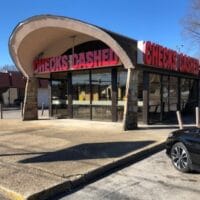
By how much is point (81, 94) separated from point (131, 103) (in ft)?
15.9

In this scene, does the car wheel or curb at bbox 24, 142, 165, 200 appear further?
the car wheel

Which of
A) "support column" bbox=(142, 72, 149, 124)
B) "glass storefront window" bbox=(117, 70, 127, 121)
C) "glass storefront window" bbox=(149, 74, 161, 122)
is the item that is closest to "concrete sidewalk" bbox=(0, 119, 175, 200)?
"support column" bbox=(142, 72, 149, 124)

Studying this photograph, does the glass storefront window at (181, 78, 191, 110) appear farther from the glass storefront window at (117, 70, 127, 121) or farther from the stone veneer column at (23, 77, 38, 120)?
the stone veneer column at (23, 77, 38, 120)

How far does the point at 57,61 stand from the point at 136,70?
5025 mm

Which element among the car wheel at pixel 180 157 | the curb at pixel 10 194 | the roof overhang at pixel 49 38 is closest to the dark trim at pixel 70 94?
the roof overhang at pixel 49 38

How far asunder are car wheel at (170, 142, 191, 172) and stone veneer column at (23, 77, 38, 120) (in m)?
12.2

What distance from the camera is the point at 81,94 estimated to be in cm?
1905

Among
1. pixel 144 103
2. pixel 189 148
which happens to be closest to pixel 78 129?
pixel 144 103

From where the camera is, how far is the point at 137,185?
23.3 feet

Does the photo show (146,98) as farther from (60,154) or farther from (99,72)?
(60,154)

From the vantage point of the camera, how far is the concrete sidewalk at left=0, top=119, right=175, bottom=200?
682 centimetres

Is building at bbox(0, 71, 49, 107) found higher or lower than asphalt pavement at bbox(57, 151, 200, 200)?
higher

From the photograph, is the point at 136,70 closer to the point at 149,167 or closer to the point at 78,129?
the point at 78,129

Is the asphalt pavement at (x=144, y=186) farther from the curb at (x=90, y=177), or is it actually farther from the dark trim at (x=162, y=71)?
the dark trim at (x=162, y=71)
